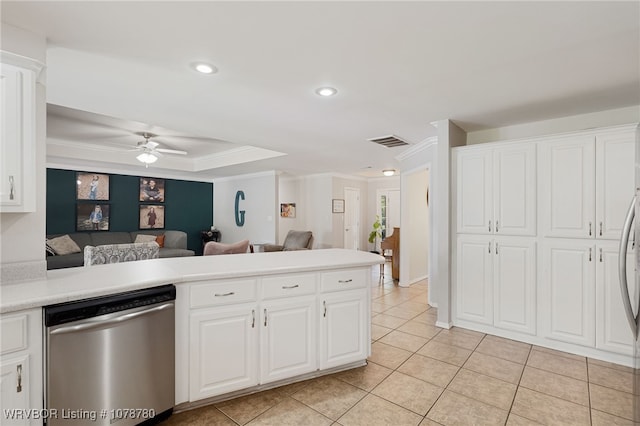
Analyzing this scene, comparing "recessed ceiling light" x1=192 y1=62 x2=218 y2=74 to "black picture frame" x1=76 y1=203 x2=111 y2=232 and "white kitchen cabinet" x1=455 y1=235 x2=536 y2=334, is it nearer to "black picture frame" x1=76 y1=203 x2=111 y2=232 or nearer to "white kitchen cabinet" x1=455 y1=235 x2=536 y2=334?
"white kitchen cabinet" x1=455 y1=235 x2=536 y2=334

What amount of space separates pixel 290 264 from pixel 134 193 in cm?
675

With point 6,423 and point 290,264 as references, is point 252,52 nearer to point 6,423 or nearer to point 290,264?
point 290,264

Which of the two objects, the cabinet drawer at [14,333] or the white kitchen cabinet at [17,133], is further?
the white kitchen cabinet at [17,133]

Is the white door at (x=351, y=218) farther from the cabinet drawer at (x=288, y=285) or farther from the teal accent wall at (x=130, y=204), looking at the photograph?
the cabinet drawer at (x=288, y=285)

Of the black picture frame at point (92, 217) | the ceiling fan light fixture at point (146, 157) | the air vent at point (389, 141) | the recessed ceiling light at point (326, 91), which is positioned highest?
the recessed ceiling light at point (326, 91)

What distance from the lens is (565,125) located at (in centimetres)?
353

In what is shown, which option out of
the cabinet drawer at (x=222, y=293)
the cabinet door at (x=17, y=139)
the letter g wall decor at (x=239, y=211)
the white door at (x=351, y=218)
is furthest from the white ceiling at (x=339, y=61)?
the white door at (x=351, y=218)

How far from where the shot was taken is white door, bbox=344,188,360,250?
28.5 feet

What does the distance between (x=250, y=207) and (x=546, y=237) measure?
6.57m

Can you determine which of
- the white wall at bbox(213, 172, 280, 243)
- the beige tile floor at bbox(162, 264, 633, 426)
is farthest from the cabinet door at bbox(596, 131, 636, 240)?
the white wall at bbox(213, 172, 280, 243)

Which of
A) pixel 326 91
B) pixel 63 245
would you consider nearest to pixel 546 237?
pixel 326 91

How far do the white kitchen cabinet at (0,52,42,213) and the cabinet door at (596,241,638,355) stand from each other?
4295 millimetres

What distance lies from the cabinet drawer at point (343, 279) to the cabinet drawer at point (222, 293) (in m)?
0.55

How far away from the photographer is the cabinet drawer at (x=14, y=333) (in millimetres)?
1369
